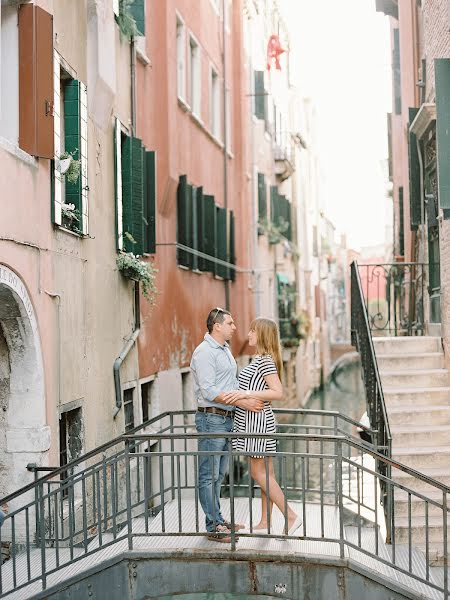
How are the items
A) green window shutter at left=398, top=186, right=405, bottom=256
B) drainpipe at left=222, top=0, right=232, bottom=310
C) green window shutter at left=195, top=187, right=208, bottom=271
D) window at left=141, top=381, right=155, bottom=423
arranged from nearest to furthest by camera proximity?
window at left=141, top=381, right=155, bottom=423
green window shutter at left=195, top=187, right=208, bottom=271
green window shutter at left=398, top=186, right=405, bottom=256
drainpipe at left=222, top=0, right=232, bottom=310

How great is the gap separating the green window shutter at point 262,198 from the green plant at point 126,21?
44.7ft

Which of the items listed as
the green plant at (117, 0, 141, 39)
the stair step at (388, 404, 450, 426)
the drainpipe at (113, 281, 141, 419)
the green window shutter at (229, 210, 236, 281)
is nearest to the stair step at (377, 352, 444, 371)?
the stair step at (388, 404, 450, 426)

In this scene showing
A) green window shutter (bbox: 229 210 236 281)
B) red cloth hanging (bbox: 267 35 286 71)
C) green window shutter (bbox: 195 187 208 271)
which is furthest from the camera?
red cloth hanging (bbox: 267 35 286 71)

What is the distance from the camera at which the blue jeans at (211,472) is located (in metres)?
8.24

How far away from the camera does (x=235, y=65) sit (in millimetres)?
23656

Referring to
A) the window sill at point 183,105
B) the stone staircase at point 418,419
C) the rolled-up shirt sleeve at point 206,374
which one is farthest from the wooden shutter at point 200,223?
the rolled-up shirt sleeve at point 206,374

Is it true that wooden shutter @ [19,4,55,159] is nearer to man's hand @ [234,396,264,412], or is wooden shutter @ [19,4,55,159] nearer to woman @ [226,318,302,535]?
woman @ [226,318,302,535]

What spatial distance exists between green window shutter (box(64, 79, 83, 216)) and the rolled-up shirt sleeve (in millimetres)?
3092

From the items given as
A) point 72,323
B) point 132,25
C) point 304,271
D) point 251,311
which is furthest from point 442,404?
point 304,271

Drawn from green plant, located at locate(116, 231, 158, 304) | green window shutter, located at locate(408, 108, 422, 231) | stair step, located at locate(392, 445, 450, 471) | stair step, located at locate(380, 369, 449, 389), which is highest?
green window shutter, located at locate(408, 108, 422, 231)

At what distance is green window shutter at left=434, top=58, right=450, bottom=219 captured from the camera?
34.8 feet

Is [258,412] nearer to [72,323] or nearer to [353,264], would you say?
[72,323]

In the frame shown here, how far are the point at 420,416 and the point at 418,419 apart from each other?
0.13 feet

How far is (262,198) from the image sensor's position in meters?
27.3
